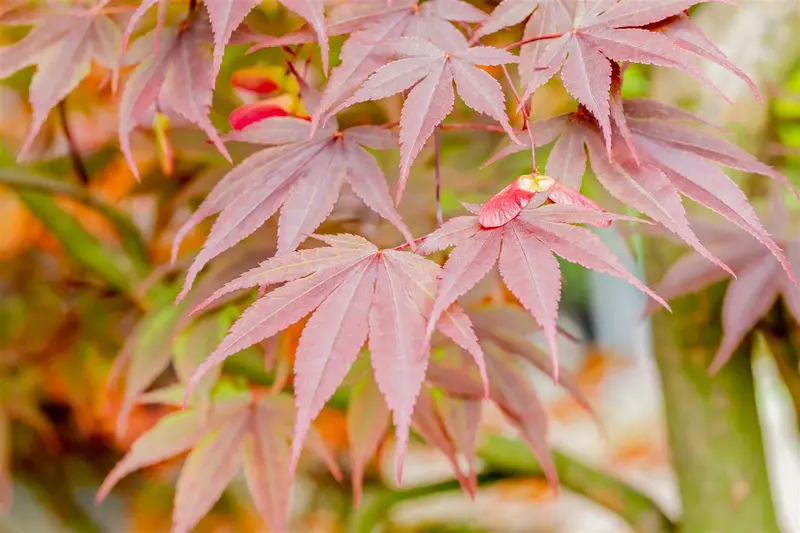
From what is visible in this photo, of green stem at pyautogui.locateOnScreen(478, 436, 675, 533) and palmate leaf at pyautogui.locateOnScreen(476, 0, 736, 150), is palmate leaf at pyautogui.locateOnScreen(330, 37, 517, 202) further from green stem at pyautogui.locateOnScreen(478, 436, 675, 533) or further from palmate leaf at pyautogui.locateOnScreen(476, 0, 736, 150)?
green stem at pyautogui.locateOnScreen(478, 436, 675, 533)

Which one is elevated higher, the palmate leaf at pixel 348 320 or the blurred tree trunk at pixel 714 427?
the palmate leaf at pixel 348 320

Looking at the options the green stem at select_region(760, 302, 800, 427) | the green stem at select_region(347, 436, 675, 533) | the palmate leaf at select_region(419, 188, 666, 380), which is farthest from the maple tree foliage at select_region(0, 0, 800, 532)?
the green stem at select_region(347, 436, 675, 533)

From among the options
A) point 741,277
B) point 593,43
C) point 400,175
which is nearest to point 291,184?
point 400,175

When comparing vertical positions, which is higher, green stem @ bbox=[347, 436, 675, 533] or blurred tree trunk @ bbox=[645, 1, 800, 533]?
blurred tree trunk @ bbox=[645, 1, 800, 533]

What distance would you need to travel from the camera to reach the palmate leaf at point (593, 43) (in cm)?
35

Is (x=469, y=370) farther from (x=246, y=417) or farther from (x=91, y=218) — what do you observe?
(x=91, y=218)

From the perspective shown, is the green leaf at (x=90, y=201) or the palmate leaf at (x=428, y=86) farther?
the green leaf at (x=90, y=201)

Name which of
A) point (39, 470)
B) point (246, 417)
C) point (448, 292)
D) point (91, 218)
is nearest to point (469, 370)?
point (246, 417)

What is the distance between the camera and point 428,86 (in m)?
0.36

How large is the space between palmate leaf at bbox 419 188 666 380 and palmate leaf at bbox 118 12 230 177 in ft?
0.53

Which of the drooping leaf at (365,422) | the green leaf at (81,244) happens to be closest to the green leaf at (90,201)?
the green leaf at (81,244)

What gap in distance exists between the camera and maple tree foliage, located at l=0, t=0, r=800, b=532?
0.33 m

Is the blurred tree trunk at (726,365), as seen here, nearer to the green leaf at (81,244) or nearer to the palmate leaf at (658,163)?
the palmate leaf at (658,163)

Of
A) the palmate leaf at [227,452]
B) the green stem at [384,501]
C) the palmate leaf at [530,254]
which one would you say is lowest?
the green stem at [384,501]
